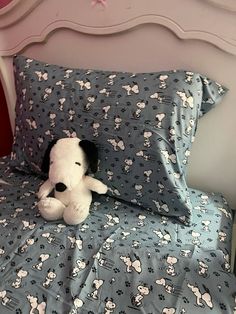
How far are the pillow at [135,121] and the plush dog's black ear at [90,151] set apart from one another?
3 cm

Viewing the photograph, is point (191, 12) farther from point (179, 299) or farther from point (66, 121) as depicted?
point (179, 299)

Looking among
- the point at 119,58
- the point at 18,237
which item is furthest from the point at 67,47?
the point at 18,237

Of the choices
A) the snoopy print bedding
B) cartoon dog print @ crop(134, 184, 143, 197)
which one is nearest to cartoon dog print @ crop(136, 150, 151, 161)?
cartoon dog print @ crop(134, 184, 143, 197)

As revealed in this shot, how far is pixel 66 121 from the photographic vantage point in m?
1.27

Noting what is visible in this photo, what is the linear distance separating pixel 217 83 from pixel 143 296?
725 millimetres

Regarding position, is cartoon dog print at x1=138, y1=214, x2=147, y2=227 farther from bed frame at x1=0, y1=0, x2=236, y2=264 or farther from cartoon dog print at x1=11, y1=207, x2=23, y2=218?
cartoon dog print at x1=11, y1=207, x2=23, y2=218

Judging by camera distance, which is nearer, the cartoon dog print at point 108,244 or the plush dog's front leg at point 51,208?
the cartoon dog print at point 108,244

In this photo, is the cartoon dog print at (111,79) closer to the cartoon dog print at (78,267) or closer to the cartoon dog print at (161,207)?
the cartoon dog print at (161,207)

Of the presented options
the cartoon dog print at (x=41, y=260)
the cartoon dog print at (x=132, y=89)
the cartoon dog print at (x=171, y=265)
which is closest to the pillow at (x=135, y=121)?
the cartoon dog print at (x=132, y=89)

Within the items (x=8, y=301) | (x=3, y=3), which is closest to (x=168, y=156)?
(x=8, y=301)

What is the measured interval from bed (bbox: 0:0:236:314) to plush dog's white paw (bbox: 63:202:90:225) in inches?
0.9

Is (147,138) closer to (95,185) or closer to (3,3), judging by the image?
(95,185)

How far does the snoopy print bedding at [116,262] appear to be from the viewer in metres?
0.89

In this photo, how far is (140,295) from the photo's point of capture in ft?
2.93
